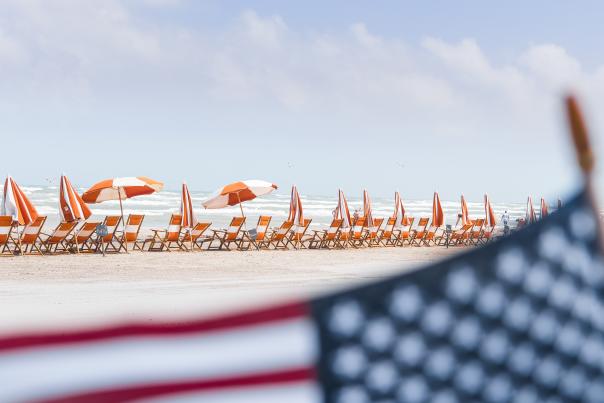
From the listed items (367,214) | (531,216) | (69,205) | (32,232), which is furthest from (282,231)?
(531,216)

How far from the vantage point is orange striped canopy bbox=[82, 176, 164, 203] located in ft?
59.8

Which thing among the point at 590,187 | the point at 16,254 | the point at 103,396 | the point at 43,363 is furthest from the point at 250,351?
the point at 16,254

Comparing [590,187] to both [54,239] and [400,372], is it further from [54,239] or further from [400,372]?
[54,239]

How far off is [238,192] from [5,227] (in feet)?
23.1

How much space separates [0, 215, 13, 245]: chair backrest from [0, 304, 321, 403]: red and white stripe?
14503 mm

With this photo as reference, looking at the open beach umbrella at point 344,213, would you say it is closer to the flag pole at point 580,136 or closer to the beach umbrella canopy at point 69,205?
the beach umbrella canopy at point 69,205

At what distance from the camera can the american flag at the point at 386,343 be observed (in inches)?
67.8

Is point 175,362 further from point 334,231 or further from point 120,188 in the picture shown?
point 334,231

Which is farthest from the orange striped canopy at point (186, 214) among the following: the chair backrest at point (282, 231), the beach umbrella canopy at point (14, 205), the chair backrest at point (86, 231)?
the beach umbrella canopy at point (14, 205)

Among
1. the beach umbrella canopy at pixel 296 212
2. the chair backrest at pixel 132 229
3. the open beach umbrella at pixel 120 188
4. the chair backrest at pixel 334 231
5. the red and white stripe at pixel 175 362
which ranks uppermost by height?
the open beach umbrella at pixel 120 188

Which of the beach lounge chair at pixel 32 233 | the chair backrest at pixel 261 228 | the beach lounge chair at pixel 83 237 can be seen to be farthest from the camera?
the chair backrest at pixel 261 228

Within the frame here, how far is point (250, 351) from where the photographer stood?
1.79m

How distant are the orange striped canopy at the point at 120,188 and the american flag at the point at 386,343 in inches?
661

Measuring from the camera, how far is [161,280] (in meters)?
11.1
